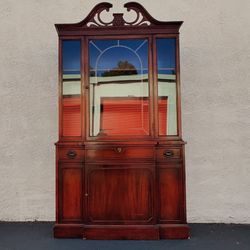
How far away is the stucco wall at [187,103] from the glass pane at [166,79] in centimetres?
59

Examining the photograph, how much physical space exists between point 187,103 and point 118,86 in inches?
37.0

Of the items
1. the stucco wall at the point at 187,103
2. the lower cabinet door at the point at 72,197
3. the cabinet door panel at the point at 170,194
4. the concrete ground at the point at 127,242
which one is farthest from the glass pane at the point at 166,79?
the concrete ground at the point at 127,242

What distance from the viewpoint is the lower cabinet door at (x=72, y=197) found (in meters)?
3.20

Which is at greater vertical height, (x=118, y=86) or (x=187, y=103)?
(x=118, y=86)

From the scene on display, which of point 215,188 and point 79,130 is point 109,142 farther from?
point 215,188

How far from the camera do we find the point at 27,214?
383 cm

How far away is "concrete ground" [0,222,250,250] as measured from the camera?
2.96 meters

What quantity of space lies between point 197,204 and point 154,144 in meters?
1.10

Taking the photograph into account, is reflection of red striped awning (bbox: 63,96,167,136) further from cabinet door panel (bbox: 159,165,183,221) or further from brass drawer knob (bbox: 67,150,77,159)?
cabinet door panel (bbox: 159,165,183,221)

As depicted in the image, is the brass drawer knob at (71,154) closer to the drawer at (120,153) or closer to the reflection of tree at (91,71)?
the drawer at (120,153)

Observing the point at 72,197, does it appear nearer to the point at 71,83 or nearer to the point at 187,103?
the point at 71,83

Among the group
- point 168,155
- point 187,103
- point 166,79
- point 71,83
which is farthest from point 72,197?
point 187,103

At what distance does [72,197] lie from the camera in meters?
3.21

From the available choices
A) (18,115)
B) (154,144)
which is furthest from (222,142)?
(18,115)
